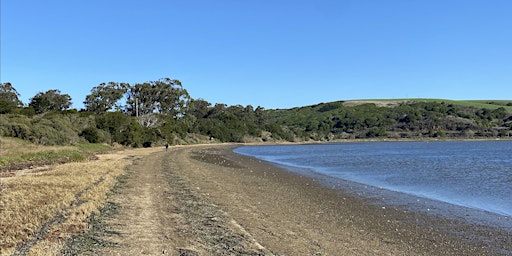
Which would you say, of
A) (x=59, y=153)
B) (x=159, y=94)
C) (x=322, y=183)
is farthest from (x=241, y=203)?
(x=159, y=94)

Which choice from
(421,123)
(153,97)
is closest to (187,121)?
(153,97)

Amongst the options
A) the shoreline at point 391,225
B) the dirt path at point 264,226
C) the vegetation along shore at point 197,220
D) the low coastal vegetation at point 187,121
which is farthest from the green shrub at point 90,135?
the shoreline at point 391,225

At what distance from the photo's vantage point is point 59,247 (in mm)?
8180

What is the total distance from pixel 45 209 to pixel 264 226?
20.0ft

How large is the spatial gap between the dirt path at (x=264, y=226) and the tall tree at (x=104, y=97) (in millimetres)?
82125

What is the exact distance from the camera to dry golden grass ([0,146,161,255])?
8508 millimetres

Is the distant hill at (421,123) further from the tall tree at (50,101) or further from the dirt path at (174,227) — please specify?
the dirt path at (174,227)

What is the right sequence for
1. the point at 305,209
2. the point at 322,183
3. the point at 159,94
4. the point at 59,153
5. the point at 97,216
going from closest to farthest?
1. the point at 97,216
2. the point at 305,209
3. the point at 322,183
4. the point at 59,153
5. the point at 159,94

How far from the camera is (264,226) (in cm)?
1081

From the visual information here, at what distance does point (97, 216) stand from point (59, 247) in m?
3.03

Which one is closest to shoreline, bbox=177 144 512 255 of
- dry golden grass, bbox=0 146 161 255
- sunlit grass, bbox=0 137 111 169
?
dry golden grass, bbox=0 146 161 255

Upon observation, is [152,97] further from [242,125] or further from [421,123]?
[421,123]

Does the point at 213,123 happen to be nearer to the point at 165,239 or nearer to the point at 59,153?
the point at 59,153

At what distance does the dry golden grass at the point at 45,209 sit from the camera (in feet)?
27.9
